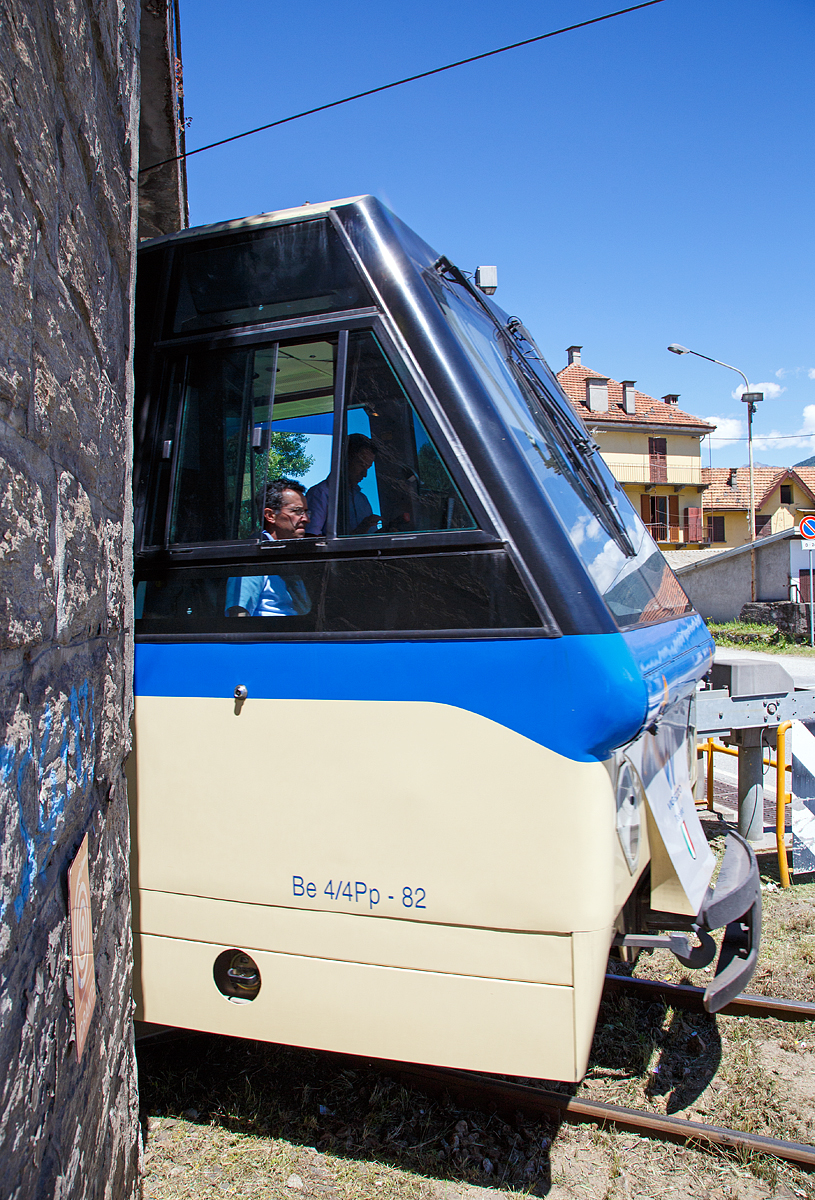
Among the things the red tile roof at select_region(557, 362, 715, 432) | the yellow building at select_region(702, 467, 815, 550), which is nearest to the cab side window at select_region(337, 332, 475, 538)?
the red tile roof at select_region(557, 362, 715, 432)

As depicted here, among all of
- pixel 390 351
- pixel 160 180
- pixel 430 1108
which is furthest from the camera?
pixel 160 180

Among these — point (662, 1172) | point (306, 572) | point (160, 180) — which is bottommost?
point (662, 1172)

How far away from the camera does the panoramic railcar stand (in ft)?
7.13

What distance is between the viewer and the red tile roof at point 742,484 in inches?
1971

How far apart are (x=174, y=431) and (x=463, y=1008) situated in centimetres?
203

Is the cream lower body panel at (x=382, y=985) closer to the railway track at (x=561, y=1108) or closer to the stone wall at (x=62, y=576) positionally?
the stone wall at (x=62, y=576)

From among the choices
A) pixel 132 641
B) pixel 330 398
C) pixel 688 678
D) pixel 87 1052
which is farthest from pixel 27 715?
pixel 688 678

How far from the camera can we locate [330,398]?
8.24ft

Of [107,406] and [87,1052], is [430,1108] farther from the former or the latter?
[107,406]

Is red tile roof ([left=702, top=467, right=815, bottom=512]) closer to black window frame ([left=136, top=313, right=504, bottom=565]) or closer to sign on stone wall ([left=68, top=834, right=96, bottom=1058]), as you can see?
black window frame ([left=136, top=313, right=504, bottom=565])

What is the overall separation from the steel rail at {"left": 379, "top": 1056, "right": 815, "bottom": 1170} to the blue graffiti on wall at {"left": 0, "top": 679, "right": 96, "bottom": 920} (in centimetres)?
202

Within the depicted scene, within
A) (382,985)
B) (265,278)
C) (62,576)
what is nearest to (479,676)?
(382,985)

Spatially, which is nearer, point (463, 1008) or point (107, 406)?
point (107, 406)

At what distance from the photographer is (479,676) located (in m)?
2.21
